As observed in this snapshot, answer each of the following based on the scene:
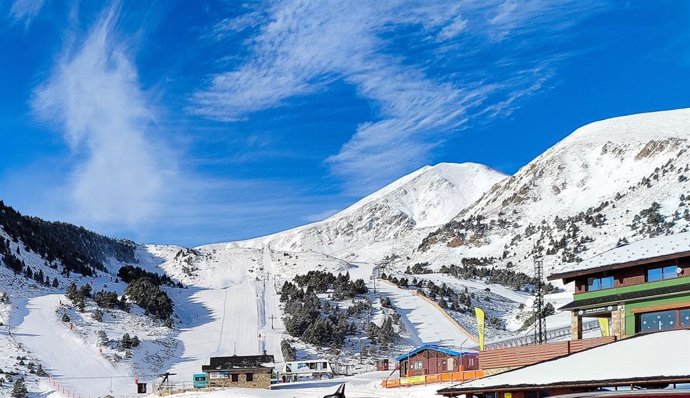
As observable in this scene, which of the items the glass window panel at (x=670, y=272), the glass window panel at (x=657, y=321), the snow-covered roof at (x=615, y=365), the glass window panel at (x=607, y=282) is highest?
the glass window panel at (x=670, y=272)

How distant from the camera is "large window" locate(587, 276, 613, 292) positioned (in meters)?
33.1

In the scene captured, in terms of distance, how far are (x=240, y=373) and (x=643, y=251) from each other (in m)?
32.2

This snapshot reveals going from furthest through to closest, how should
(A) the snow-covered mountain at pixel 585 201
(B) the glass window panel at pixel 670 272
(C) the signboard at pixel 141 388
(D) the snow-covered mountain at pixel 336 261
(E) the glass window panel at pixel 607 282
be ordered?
(A) the snow-covered mountain at pixel 585 201, (D) the snow-covered mountain at pixel 336 261, (C) the signboard at pixel 141 388, (E) the glass window panel at pixel 607 282, (B) the glass window panel at pixel 670 272

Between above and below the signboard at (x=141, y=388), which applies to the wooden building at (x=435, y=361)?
above

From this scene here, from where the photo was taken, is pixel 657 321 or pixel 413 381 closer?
pixel 657 321

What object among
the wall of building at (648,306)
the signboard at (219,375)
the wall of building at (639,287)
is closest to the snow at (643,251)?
the wall of building at (639,287)

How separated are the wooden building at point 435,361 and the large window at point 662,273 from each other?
54.3 feet

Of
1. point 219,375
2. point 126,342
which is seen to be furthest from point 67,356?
point 219,375

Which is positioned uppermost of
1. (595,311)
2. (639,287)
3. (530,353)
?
(639,287)

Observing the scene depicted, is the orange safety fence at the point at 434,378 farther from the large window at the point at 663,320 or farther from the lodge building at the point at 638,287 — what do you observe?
the large window at the point at 663,320

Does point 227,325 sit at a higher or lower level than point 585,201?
lower

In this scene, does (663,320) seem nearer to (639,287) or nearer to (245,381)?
(639,287)

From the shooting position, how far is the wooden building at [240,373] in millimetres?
55312

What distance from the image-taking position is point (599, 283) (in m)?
33.6
